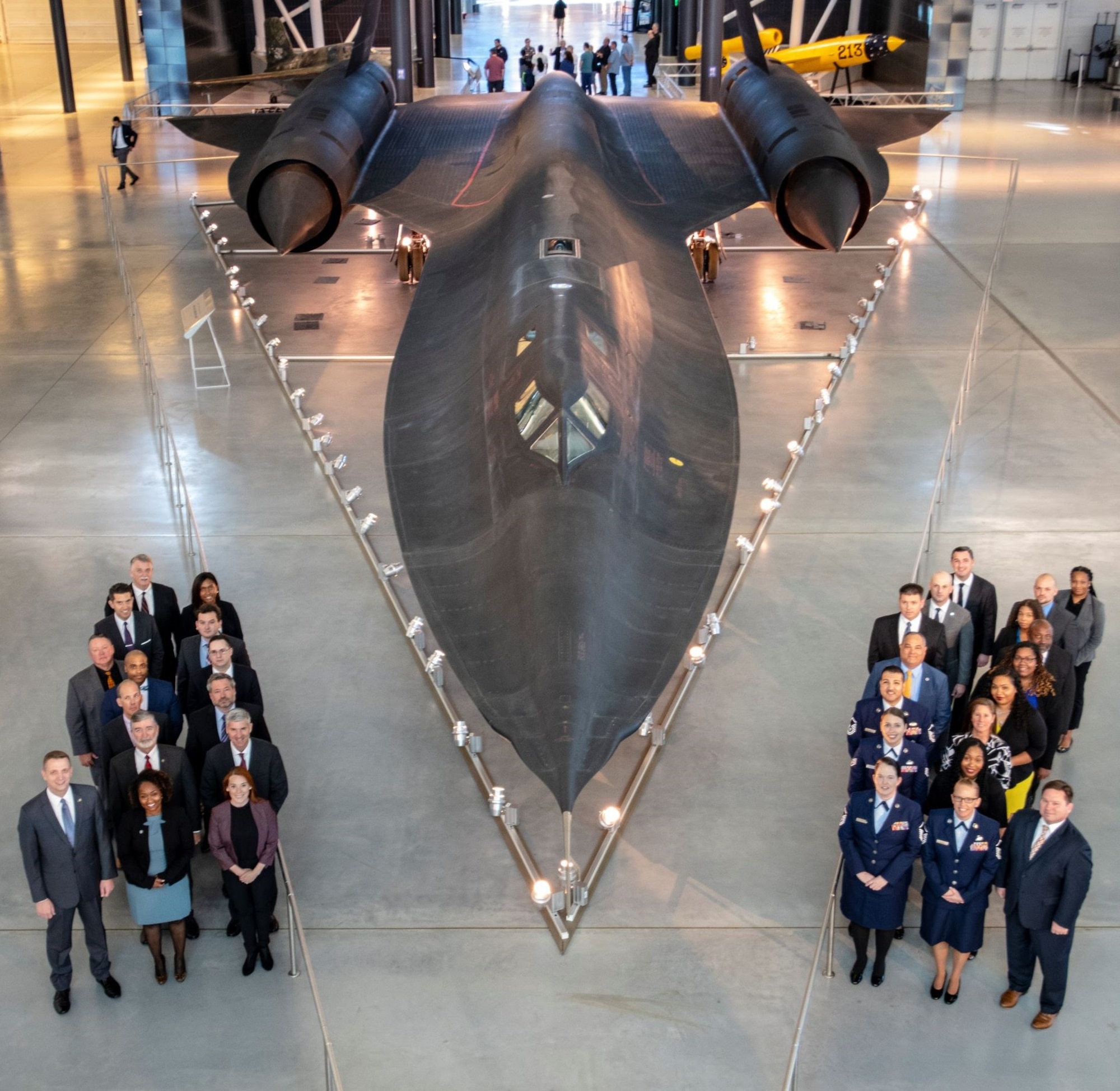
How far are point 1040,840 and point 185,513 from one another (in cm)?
755

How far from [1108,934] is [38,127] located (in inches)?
1173

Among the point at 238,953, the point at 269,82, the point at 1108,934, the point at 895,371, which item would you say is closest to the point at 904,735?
the point at 1108,934

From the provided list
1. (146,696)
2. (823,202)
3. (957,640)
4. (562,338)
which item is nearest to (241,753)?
(146,696)

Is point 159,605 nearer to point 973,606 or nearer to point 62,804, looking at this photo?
point 62,804

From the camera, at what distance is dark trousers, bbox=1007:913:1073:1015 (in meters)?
5.64

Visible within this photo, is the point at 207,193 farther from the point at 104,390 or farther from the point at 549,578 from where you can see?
the point at 549,578

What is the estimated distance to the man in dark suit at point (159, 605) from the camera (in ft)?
24.8

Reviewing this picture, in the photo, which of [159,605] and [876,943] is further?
[159,605]

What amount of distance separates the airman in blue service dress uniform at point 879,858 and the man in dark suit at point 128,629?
4.07m

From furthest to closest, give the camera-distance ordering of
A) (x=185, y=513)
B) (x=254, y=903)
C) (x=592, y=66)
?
(x=592, y=66) → (x=185, y=513) → (x=254, y=903)

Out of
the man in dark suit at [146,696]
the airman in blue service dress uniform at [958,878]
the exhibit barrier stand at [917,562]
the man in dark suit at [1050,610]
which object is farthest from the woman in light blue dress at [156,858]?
the man in dark suit at [1050,610]

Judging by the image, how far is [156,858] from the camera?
5.92m

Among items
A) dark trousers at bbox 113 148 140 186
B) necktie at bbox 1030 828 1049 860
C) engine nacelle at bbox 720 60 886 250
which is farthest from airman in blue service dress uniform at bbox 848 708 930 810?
dark trousers at bbox 113 148 140 186

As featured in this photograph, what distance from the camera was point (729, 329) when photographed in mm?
15016
